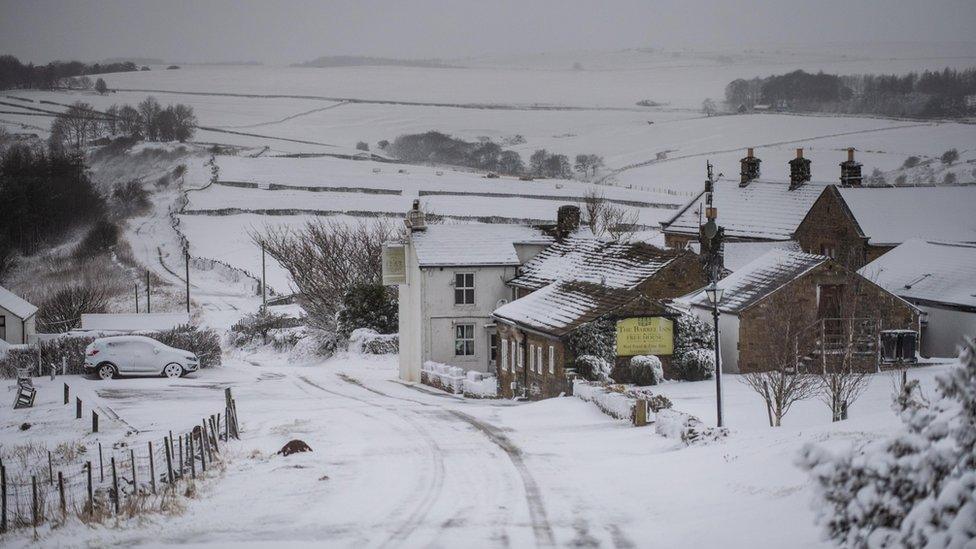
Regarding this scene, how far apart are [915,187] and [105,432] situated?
181 ft

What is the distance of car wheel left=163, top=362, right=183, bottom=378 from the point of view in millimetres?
41875

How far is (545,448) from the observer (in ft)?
70.7

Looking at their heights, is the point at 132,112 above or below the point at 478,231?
above

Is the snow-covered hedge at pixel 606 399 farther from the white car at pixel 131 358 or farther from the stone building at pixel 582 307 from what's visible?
the white car at pixel 131 358

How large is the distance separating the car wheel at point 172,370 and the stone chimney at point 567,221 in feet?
63.6

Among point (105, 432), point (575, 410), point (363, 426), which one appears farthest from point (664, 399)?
point (105, 432)

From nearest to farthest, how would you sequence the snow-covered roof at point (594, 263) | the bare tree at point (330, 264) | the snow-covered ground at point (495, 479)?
the snow-covered ground at point (495, 479), the snow-covered roof at point (594, 263), the bare tree at point (330, 264)

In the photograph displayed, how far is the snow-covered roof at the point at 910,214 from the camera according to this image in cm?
5847

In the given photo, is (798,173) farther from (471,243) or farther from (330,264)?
(330,264)

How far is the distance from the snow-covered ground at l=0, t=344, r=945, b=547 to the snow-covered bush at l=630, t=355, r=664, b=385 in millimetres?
3439

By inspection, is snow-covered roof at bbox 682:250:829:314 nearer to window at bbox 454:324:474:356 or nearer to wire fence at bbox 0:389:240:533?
window at bbox 454:324:474:356

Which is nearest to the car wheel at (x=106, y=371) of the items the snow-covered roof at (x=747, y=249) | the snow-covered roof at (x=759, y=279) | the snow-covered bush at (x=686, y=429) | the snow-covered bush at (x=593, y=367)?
the snow-covered bush at (x=593, y=367)

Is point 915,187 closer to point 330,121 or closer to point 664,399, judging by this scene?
point 664,399

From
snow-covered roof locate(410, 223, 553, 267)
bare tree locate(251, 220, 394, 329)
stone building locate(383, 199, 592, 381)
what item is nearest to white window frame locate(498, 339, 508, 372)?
stone building locate(383, 199, 592, 381)
